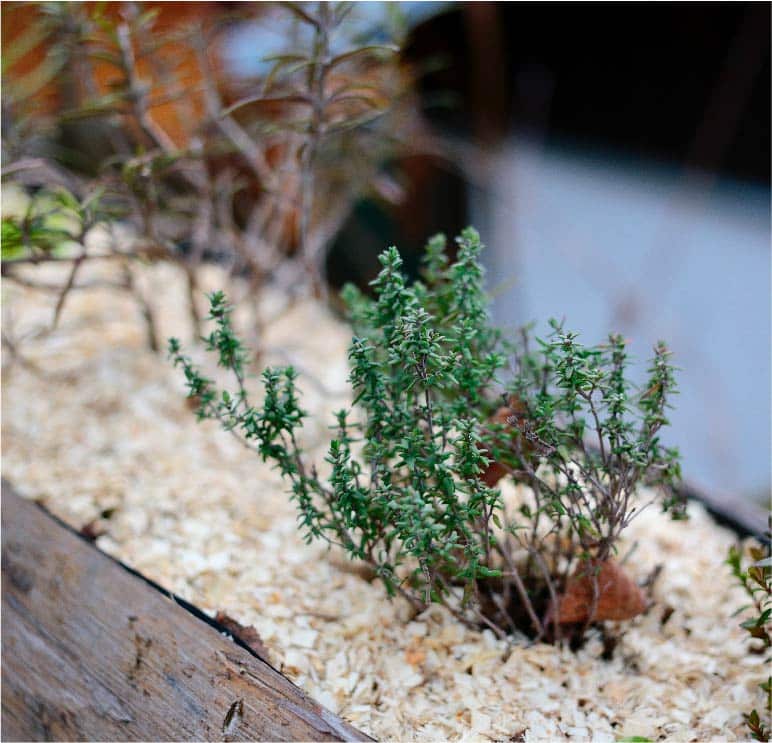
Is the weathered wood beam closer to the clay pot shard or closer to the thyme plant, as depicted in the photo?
the thyme plant

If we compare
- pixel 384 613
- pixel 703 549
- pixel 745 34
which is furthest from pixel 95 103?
pixel 745 34

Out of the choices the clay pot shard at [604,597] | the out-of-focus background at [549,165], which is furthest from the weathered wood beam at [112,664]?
the out-of-focus background at [549,165]

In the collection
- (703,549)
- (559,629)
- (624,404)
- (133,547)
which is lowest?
(133,547)

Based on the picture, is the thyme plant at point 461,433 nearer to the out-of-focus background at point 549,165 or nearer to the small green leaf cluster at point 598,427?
the small green leaf cluster at point 598,427

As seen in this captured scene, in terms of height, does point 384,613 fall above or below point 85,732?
above

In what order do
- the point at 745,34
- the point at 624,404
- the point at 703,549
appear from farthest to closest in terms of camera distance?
the point at 745,34
the point at 703,549
the point at 624,404

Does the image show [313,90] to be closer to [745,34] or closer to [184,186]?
[184,186]

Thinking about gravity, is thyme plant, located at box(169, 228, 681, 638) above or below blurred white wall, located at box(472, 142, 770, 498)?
below

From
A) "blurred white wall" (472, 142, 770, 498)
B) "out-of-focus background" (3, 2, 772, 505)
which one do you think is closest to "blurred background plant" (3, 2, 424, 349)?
"out-of-focus background" (3, 2, 772, 505)
